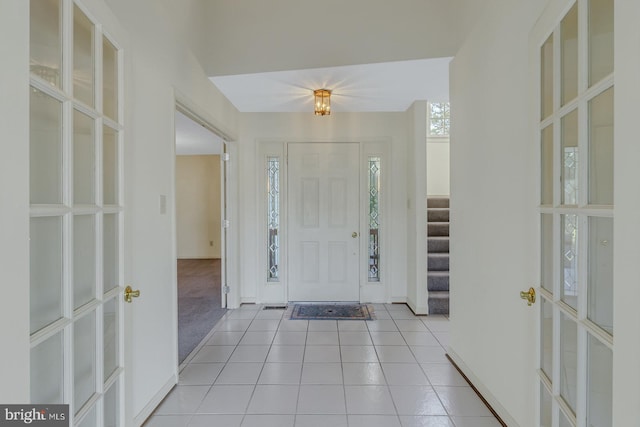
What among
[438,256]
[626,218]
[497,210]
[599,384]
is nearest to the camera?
[626,218]

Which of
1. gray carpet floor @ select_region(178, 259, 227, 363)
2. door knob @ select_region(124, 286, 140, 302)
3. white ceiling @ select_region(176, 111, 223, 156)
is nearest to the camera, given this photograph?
door knob @ select_region(124, 286, 140, 302)

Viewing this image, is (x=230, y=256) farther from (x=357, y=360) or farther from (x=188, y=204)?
(x=188, y=204)

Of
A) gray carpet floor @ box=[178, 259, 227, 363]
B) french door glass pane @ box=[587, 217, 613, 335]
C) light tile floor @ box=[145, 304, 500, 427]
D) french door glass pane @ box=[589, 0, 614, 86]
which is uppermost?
french door glass pane @ box=[589, 0, 614, 86]

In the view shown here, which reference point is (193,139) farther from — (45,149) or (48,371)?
(48,371)

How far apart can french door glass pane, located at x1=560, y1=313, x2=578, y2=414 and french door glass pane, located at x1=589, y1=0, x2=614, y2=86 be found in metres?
0.84

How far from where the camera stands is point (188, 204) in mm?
8055

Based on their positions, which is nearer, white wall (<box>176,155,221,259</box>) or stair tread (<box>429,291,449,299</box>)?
stair tread (<box>429,291,449,299</box>)

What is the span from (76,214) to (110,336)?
615 millimetres

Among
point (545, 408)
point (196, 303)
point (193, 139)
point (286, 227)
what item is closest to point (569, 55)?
point (545, 408)

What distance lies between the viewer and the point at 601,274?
1.08 metres

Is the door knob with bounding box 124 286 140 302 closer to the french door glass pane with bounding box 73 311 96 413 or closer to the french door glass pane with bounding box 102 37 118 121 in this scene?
the french door glass pane with bounding box 73 311 96 413

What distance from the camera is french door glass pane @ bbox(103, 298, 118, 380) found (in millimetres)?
1504

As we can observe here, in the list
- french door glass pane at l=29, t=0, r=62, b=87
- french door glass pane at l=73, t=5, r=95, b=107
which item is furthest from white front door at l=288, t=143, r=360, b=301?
french door glass pane at l=29, t=0, r=62, b=87

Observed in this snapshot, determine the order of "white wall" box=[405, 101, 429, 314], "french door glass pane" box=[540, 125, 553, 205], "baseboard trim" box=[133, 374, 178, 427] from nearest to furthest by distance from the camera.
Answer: "french door glass pane" box=[540, 125, 553, 205]
"baseboard trim" box=[133, 374, 178, 427]
"white wall" box=[405, 101, 429, 314]
